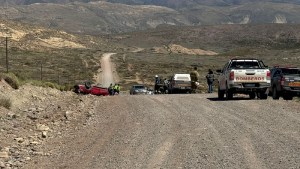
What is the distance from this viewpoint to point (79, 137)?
1398 centimetres

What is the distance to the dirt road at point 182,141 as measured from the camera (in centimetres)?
1054

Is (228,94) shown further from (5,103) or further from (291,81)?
(5,103)

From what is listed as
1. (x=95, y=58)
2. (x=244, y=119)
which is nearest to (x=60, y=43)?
(x=95, y=58)

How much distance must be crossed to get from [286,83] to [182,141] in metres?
14.7

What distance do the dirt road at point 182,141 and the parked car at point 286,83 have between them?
20.4 ft

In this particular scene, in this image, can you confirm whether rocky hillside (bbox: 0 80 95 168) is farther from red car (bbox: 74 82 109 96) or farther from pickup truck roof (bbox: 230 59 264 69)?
red car (bbox: 74 82 109 96)

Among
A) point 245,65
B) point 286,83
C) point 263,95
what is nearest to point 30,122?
point 245,65

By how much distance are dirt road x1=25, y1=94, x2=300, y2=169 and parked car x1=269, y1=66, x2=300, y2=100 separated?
20.4 feet

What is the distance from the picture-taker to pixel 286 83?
26.2 metres

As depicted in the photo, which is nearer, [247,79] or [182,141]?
[182,141]

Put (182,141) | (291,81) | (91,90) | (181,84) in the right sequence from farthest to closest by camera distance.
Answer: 1. (181,84)
2. (91,90)
3. (291,81)
4. (182,141)

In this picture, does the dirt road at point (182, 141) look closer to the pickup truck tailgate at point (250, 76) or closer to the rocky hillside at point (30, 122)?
the rocky hillside at point (30, 122)

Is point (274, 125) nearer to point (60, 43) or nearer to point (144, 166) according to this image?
point (144, 166)

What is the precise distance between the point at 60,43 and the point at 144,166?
135807 mm
